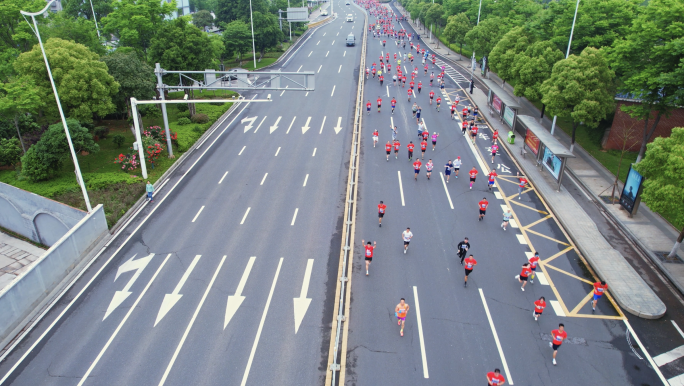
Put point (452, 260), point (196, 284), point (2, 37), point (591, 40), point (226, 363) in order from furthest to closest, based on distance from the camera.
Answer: point (2, 37), point (591, 40), point (452, 260), point (196, 284), point (226, 363)

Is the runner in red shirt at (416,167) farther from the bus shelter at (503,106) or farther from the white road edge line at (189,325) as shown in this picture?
the white road edge line at (189,325)

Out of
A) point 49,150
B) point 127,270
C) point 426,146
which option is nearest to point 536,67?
point 426,146

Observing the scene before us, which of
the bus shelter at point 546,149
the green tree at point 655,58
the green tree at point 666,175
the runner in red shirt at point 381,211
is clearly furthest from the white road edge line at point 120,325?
the green tree at point 655,58

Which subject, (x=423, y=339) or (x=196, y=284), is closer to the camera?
(x=423, y=339)

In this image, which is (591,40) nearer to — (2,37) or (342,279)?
(342,279)

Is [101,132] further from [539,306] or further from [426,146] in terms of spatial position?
[539,306]

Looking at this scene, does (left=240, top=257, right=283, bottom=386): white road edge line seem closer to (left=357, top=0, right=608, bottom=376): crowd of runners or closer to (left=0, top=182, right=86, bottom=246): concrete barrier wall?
(left=357, top=0, right=608, bottom=376): crowd of runners

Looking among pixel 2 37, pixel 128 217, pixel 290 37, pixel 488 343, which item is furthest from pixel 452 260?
pixel 290 37
